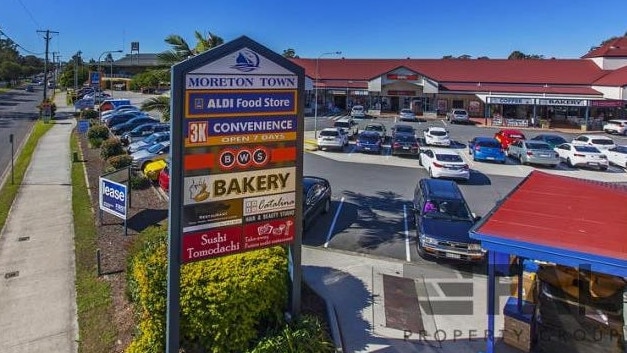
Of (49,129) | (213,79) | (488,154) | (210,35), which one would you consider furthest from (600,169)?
(49,129)

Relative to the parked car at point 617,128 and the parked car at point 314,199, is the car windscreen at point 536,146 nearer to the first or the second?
the parked car at point 314,199

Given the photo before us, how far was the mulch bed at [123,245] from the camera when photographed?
9.47 metres

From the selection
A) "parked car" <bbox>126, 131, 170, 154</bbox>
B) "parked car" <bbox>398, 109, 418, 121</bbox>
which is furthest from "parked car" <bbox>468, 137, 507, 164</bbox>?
"parked car" <bbox>398, 109, 418, 121</bbox>

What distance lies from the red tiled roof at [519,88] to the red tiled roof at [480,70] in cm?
106

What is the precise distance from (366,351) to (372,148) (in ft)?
78.0

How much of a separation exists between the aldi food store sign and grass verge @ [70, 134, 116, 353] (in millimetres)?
2926

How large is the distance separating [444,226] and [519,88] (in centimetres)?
5129

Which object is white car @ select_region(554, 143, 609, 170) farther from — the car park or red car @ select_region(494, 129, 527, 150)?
the car park

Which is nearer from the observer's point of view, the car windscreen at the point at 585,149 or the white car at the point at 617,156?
the car windscreen at the point at 585,149

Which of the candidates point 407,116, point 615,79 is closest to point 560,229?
point 407,116

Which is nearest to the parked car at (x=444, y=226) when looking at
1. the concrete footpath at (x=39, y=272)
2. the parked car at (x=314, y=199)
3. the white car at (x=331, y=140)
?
the parked car at (x=314, y=199)

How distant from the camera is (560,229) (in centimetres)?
666

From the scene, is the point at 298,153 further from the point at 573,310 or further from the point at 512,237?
the point at 573,310

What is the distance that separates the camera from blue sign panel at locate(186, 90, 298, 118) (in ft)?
24.2
